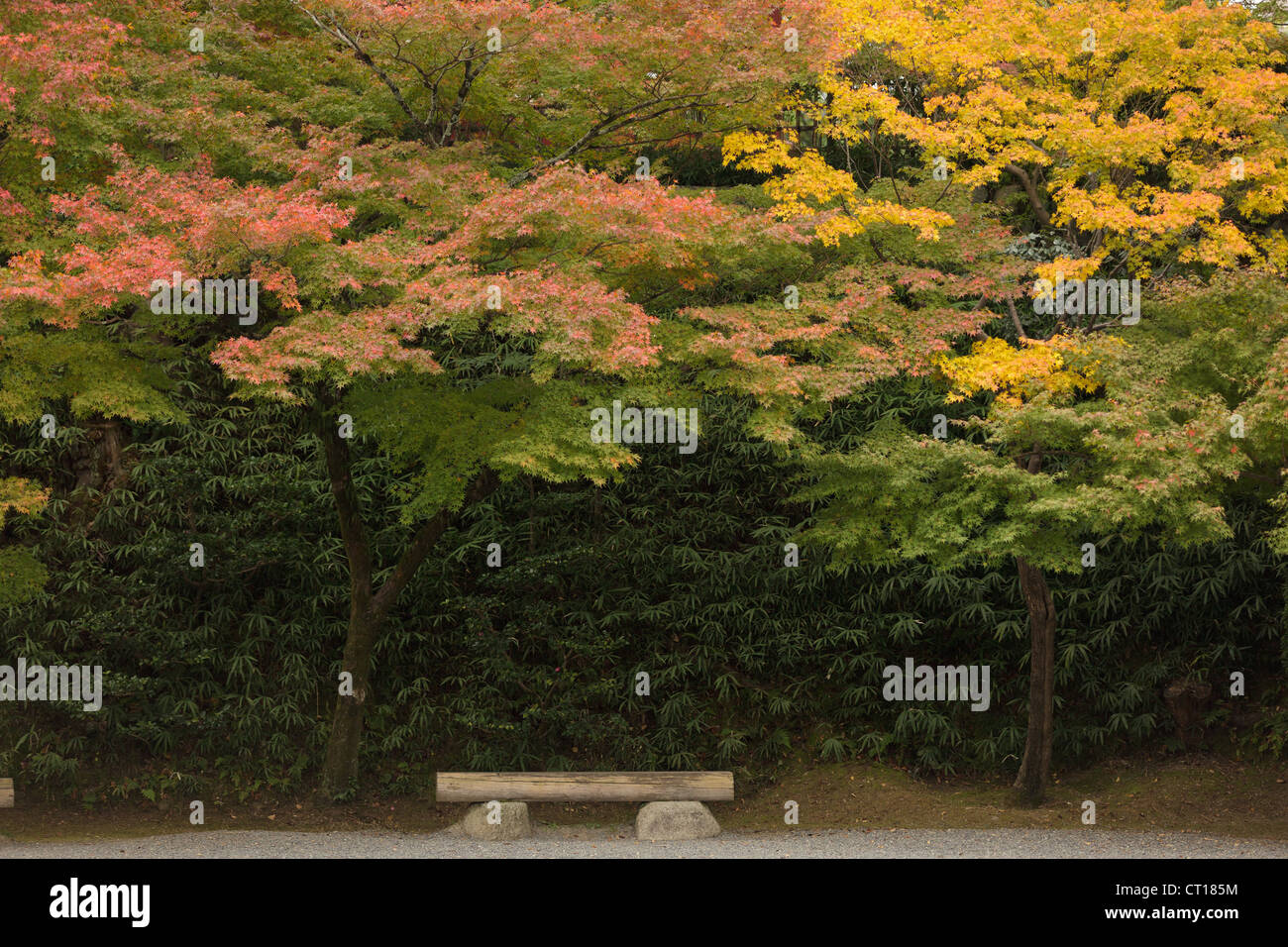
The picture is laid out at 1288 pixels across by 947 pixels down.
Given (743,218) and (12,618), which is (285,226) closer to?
(743,218)

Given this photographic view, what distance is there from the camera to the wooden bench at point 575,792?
9.32 m

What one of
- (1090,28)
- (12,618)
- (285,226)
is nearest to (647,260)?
(285,226)

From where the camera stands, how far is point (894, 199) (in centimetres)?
1005

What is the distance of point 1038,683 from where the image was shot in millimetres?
9977

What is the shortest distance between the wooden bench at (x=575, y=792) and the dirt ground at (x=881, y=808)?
1031 millimetres

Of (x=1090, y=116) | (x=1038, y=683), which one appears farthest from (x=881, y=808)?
(x=1090, y=116)

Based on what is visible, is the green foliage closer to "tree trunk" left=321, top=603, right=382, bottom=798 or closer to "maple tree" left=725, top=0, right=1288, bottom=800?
"tree trunk" left=321, top=603, right=382, bottom=798

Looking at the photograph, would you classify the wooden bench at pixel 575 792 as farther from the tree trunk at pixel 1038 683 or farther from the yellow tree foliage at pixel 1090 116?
the yellow tree foliage at pixel 1090 116

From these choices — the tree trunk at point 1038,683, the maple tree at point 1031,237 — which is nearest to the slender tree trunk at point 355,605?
the maple tree at point 1031,237

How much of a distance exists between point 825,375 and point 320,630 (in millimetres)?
6303

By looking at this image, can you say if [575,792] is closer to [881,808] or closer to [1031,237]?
[881,808]

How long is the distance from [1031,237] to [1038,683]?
3.99 m

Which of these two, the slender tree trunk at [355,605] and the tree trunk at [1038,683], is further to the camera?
the slender tree trunk at [355,605]

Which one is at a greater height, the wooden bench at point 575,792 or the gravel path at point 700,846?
the wooden bench at point 575,792
